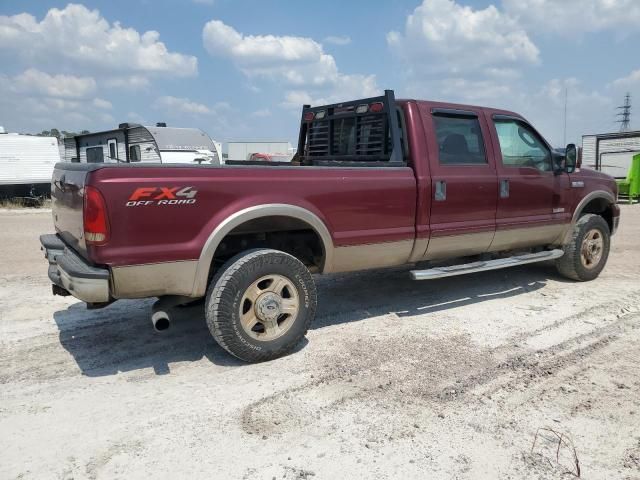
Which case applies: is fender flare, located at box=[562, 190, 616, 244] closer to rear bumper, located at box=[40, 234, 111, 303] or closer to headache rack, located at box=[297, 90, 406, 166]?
headache rack, located at box=[297, 90, 406, 166]

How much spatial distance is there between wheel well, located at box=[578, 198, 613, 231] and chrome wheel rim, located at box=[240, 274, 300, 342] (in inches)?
167

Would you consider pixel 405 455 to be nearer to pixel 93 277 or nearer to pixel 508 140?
pixel 93 277

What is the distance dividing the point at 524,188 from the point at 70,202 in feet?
14.3

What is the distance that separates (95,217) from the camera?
3.38m

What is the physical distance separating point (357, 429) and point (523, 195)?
358cm

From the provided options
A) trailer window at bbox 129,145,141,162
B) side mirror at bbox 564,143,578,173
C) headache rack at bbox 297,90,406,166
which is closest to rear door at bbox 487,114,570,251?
side mirror at bbox 564,143,578,173

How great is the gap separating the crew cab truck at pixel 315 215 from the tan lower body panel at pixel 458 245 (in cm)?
1

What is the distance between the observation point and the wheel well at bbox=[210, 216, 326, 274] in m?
4.16

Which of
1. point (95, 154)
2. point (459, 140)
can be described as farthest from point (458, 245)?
point (95, 154)

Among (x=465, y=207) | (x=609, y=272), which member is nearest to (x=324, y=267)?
(x=465, y=207)

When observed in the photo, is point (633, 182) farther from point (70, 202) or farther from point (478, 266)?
point (70, 202)

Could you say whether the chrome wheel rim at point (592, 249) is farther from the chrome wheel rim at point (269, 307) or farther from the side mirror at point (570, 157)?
the chrome wheel rim at point (269, 307)

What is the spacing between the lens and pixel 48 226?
43.0 ft

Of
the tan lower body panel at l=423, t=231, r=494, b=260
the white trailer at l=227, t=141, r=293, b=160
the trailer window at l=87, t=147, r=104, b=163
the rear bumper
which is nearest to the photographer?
the rear bumper
